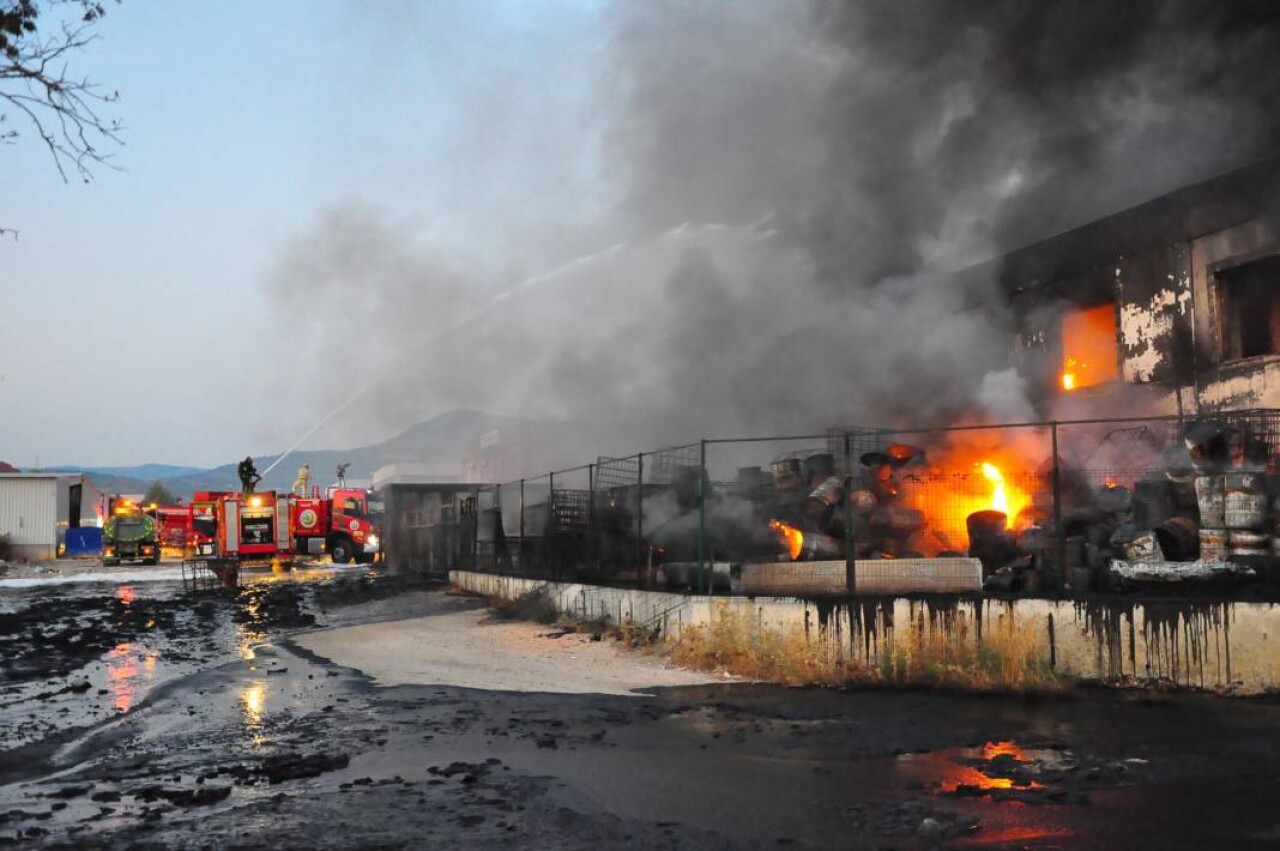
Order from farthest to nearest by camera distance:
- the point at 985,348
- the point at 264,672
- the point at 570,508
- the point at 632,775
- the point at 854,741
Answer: the point at 985,348 → the point at 570,508 → the point at 264,672 → the point at 854,741 → the point at 632,775

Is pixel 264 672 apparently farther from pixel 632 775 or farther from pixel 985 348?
pixel 985 348

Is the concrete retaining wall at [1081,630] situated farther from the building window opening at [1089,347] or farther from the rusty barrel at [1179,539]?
the building window opening at [1089,347]

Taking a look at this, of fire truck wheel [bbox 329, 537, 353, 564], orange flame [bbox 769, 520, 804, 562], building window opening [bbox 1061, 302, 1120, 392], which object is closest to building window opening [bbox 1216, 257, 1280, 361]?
building window opening [bbox 1061, 302, 1120, 392]

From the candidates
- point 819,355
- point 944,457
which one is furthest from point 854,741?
point 819,355

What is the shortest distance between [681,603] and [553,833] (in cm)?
641

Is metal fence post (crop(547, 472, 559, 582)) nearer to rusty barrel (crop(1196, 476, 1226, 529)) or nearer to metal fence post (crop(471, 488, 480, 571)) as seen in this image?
metal fence post (crop(471, 488, 480, 571))

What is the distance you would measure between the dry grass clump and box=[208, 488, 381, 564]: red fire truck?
2369cm

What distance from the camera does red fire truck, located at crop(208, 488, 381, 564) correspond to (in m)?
31.3

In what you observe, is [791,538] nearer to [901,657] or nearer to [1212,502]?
[901,657]

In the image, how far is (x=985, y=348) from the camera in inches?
744

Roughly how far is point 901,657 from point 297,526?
2752cm

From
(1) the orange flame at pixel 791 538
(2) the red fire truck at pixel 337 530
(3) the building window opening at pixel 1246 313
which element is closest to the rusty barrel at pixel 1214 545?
(1) the orange flame at pixel 791 538

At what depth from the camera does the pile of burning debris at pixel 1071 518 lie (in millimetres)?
9797

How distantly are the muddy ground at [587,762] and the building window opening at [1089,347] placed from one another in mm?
9361
